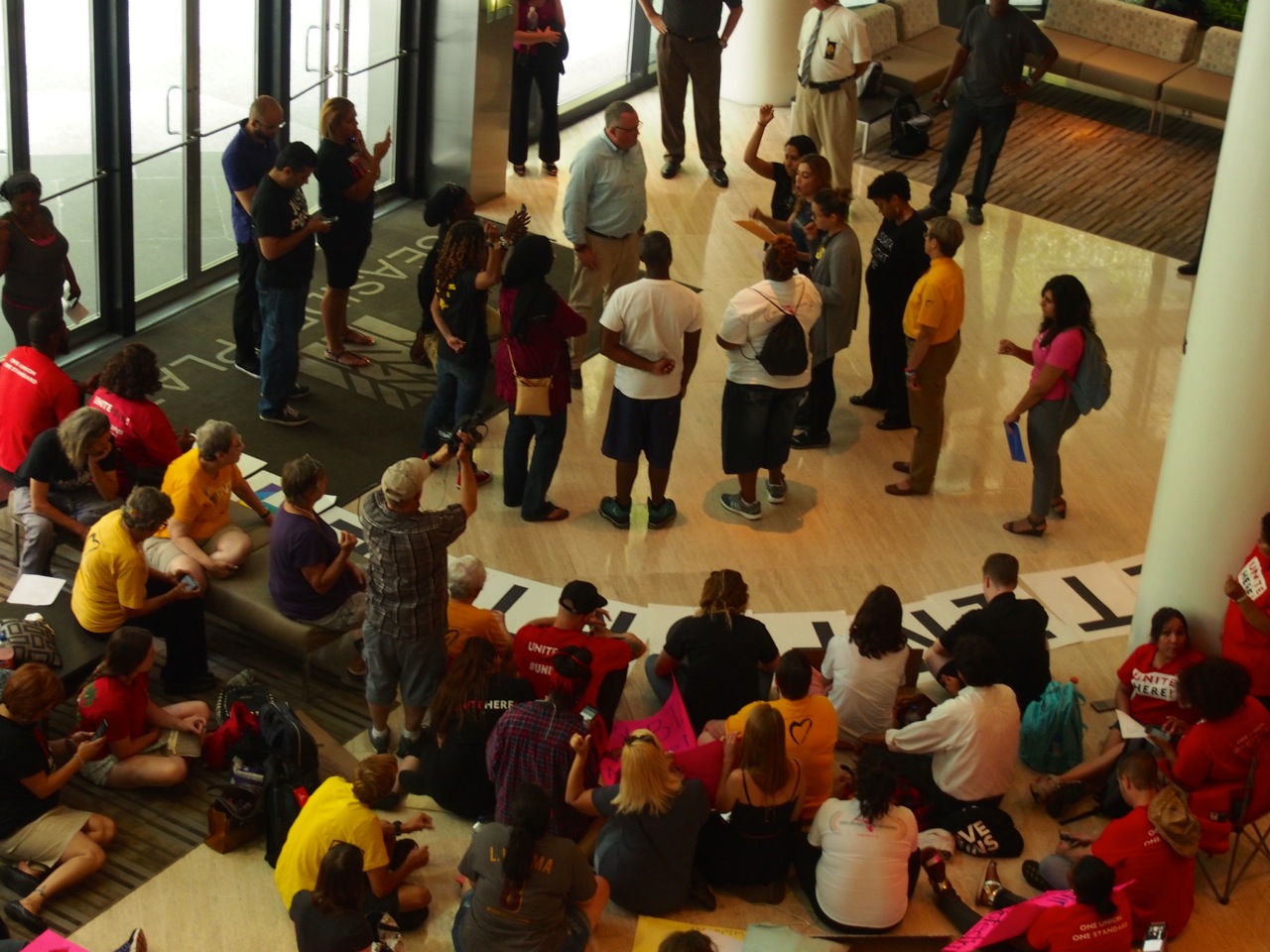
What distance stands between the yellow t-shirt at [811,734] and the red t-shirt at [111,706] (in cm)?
238

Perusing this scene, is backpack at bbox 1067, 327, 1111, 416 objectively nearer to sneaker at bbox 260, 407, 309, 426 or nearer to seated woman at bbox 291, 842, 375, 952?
sneaker at bbox 260, 407, 309, 426

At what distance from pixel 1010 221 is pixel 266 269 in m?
6.23

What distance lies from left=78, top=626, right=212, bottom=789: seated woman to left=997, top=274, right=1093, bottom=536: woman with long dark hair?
4373 millimetres

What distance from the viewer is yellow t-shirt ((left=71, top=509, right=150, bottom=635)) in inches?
261

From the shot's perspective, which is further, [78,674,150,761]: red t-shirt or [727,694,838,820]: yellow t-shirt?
[78,674,150,761]: red t-shirt

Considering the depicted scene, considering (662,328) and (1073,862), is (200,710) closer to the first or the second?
(662,328)

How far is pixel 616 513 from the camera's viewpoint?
8.43m

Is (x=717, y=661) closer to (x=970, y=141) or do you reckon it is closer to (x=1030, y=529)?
(x=1030, y=529)

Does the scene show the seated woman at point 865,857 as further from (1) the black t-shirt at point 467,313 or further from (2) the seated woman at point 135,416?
(2) the seated woman at point 135,416

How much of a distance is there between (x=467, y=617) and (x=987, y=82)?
6.98m

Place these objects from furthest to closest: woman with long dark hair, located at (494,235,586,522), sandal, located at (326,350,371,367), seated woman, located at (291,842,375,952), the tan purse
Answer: sandal, located at (326,350,371,367), the tan purse, woman with long dark hair, located at (494,235,586,522), seated woman, located at (291,842,375,952)

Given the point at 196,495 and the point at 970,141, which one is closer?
the point at 196,495

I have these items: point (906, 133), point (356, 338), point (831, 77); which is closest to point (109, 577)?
point (356, 338)

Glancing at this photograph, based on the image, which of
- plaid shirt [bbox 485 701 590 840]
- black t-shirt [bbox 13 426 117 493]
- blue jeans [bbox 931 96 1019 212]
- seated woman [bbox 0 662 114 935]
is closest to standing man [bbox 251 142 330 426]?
black t-shirt [bbox 13 426 117 493]
